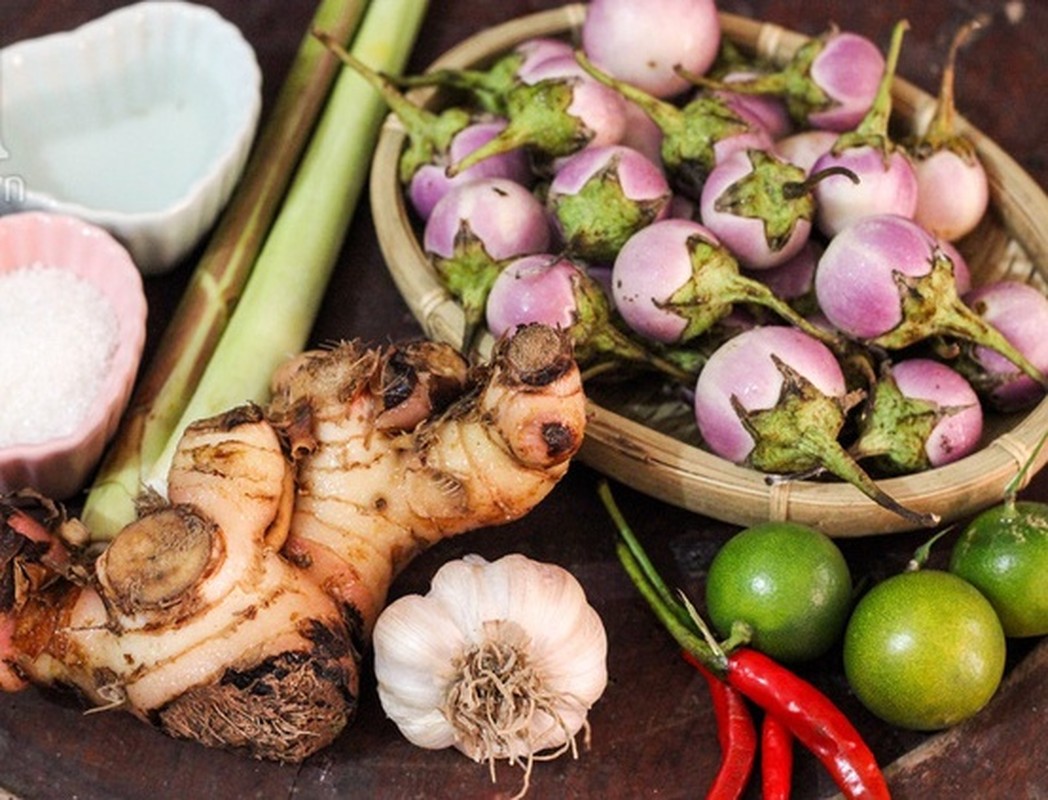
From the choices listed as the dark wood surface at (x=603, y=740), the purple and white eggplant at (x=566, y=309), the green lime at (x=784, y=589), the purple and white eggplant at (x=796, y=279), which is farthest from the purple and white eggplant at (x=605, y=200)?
the green lime at (x=784, y=589)

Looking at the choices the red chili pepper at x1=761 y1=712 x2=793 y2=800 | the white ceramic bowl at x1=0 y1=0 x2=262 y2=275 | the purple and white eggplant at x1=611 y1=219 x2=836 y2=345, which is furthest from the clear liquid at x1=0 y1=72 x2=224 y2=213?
the red chili pepper at x1=761 y1=712 x2=793 y2=800

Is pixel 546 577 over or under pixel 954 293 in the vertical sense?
under

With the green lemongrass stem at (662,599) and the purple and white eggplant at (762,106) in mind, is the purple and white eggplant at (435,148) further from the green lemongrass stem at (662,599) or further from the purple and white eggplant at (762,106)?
the green lemongrass stem at (662,599)

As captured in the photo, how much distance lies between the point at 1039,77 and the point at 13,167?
4.80ft

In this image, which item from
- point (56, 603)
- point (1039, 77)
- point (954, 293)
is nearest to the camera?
point (56, 603)

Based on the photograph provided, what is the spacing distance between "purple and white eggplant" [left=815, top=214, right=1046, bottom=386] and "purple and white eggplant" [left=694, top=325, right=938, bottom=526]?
6 cm

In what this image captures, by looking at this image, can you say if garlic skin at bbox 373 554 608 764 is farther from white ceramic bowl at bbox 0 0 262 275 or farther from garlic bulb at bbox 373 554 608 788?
white ceramic bowl at bbox 0 0 262 275

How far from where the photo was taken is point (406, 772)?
141 centimetres

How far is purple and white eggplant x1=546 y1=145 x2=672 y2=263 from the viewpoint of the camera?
1.55 meters

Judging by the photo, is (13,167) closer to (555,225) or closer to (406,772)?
(555,225)

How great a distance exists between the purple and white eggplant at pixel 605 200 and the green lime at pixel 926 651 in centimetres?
48

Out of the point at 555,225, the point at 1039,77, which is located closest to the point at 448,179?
the point at 555,225

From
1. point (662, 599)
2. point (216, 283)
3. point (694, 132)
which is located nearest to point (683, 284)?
point (694, 132)

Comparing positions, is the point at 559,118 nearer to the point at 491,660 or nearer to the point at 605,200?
the point at 605,200
